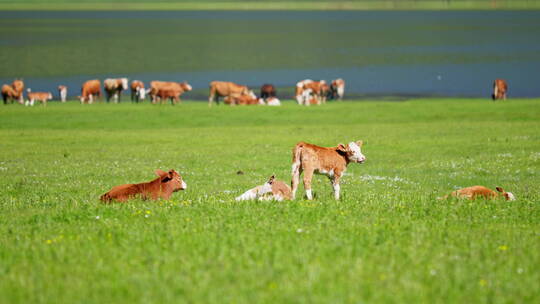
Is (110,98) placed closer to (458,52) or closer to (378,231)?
(378,231)

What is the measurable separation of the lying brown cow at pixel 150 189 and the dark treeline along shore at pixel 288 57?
171ft

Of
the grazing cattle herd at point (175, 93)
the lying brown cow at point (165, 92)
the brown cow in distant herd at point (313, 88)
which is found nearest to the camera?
the lying brown cow at point (165, 92)

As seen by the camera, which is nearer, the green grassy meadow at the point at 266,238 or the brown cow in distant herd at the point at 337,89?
the green grassy meadow at the point at 266,238

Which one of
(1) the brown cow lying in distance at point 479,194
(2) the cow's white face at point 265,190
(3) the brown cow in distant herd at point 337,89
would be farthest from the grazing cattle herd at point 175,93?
(2) the cow's white face at point 265,190

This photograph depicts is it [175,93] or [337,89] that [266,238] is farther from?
[337,89]

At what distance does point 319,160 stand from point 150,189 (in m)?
3.55

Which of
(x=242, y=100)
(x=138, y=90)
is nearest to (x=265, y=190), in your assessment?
(x=242, y=100)

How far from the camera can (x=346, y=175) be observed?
26.1 metres

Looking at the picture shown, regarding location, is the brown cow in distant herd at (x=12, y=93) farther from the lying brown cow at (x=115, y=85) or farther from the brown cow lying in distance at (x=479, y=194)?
the brown cow lying in distance at (x=479, y=194)

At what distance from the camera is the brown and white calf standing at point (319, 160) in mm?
15922

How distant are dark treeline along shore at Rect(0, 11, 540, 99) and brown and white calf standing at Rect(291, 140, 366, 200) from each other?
52510 mm

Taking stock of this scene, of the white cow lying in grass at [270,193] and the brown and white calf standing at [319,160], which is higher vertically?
the brown and white calf standing at [319,160]

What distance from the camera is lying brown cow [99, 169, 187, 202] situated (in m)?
15.8

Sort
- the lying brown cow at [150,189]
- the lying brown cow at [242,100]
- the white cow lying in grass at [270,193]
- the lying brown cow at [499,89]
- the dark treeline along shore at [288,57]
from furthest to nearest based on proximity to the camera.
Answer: the dark treeline along shore at [288,57] < the lying brown cow at [499,89] < the lying brown cow at [242,100] < the white cow lying in grass at [270,193] < the lying brown cow at [150,189]
